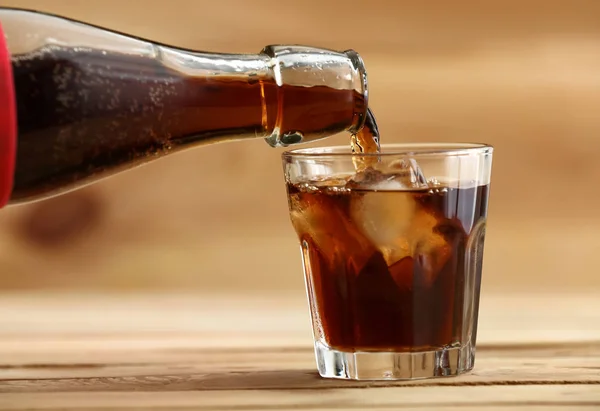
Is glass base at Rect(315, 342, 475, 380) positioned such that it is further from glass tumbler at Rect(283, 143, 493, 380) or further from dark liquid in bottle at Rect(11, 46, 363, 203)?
dark liquid in bottle at Rect(11, 46, 363, 203)

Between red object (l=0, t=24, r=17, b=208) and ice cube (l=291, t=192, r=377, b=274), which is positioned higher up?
red object (l=0, t=24, r=17, b=208)

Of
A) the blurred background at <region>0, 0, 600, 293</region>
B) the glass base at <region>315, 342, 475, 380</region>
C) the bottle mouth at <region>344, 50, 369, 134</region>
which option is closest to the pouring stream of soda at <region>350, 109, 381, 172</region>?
the bottle mouth at <region>344, 50, 369, 134</region>

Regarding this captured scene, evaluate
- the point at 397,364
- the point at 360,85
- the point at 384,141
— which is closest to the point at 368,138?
the point at 360,85

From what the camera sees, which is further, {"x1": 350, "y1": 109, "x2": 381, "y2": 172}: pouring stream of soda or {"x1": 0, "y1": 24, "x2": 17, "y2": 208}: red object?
{"x1": 350, "y1": 109, "x2": 381, "y2": 172}: pouring stream of soda

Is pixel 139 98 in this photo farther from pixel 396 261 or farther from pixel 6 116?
pixel 396 261

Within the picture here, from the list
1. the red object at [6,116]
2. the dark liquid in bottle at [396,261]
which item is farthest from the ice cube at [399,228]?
the red object at [6,116]

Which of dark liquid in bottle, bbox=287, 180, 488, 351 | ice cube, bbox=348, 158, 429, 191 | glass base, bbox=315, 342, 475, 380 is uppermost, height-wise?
ice cube, bbox=348, 158, 429, 191

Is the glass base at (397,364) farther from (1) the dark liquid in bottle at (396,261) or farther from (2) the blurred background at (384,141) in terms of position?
(2) the blurred background at (384,141)
